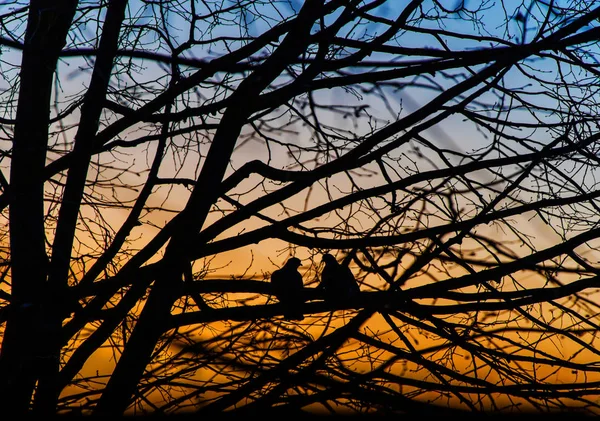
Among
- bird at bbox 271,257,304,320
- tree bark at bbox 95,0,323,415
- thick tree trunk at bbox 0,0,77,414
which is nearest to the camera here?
bird at bbox 271,257,304,320

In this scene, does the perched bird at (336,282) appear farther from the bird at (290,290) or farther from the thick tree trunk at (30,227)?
the thick tree trunk at (30,227)

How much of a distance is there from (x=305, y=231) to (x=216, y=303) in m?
1.14

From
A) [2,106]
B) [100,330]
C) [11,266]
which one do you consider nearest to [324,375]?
[100,330]

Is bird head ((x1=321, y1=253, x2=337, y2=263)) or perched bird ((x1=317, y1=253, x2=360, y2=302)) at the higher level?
bird head ((x1=321, y1=253, x2=337, y2=263))

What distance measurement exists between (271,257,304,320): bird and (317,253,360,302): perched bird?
19 centimetres

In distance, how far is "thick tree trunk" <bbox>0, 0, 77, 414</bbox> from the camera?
4395mm

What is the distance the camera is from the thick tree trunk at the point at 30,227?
439cm

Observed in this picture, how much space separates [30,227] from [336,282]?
2448 mm

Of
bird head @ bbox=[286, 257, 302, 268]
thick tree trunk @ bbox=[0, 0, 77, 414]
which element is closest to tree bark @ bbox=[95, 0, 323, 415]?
thick tree trunk @ bbox=[0, 0, 77, 414]

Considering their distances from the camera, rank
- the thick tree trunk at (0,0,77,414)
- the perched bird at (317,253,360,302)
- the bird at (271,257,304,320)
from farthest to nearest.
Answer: the thick tree trunk at (0,0,77,414)
the perched bird at (317,253,360,302)
the bird at (271,257,304,320)

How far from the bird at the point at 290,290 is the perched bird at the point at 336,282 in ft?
0.61

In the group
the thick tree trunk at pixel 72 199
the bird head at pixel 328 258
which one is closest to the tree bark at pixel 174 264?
the thick tree trunk at pixel 72 199

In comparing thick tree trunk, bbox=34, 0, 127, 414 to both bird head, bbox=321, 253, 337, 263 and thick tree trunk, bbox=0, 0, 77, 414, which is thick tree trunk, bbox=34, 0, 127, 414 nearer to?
thick tree trunk, bbox=0, 0, 77, 414

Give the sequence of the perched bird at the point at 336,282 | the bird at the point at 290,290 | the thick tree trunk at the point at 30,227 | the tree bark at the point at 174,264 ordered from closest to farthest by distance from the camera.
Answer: the bird at the point at 290,290 < the perched bird at the point at 336,282 < the tree bark at the point at 174,264 < the thick tree trunk at the point at 30,227
